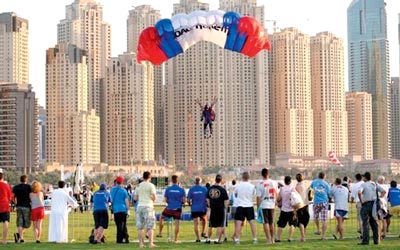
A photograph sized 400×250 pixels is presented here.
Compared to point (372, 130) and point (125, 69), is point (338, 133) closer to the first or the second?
point (372, 130)

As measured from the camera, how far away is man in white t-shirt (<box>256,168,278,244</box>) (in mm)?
19125

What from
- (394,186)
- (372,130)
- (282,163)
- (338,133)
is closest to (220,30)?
(394,186)

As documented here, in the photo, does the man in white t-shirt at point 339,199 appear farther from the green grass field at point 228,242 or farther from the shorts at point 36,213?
the shorts at point 36,213

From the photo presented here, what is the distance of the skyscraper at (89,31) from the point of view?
172 metres

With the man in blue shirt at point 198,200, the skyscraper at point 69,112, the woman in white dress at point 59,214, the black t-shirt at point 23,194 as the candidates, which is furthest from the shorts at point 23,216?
the skyscraper at point 69,112

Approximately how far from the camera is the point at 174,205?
65.1 feet

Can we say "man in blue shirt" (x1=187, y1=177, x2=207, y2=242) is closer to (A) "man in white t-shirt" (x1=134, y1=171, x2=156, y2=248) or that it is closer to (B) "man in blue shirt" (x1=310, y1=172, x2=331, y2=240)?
(A) "man in white t-shirt" (x1=134, y1=171, x2=156, y2=248)

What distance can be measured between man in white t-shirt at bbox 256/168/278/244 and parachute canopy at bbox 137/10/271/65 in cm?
1068

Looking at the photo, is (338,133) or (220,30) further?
(338,133)

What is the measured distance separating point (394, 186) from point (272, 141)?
135 meters

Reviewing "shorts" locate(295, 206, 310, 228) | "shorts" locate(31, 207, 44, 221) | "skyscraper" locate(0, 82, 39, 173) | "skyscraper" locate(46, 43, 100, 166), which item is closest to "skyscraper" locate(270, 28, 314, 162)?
"skyscraper" locate(46, 43, 100, 166)

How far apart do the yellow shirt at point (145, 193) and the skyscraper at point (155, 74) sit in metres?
132

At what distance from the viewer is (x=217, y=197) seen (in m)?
19.4

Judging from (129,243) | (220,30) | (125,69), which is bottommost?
(129,243)
